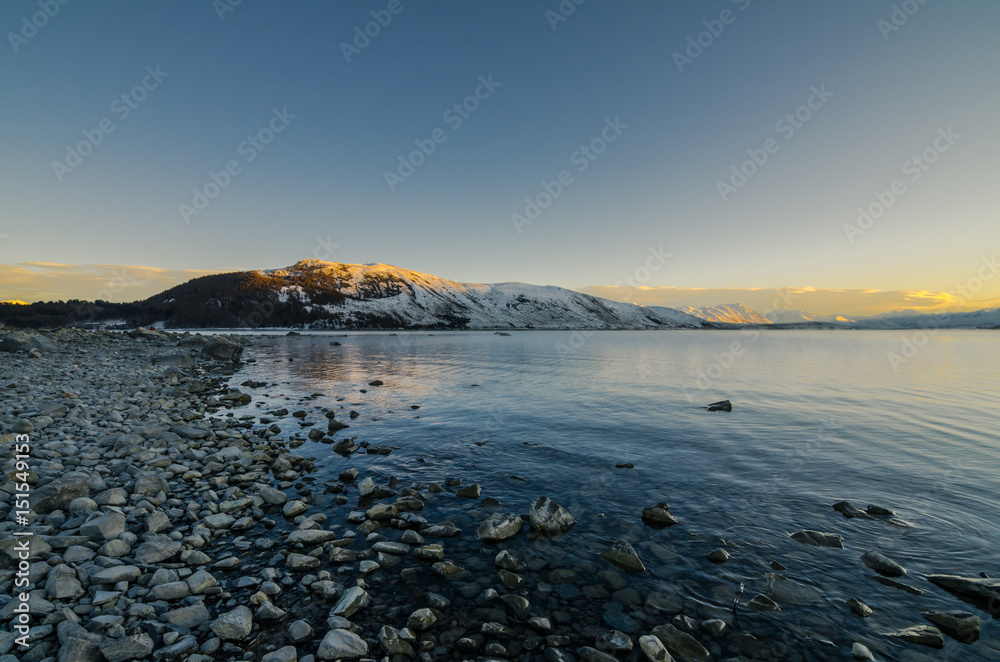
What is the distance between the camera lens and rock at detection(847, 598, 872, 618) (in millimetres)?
6461

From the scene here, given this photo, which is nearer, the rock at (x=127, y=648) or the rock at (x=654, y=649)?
the rock at (x=127, y=648)

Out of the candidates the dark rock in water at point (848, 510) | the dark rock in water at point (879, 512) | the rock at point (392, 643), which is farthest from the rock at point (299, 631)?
the dark rock in water at point (879, 512)

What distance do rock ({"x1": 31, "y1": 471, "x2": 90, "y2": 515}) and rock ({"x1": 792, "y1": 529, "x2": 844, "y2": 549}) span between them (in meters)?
15.9

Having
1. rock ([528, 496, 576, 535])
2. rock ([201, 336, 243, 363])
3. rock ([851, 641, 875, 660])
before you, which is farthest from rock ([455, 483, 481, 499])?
rock ([201, 336, 243, 363])

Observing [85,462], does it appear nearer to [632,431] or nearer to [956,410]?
[632,431]

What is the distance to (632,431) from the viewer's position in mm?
18141

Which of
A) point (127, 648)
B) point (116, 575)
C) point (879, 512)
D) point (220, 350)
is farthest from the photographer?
point (220, 350)

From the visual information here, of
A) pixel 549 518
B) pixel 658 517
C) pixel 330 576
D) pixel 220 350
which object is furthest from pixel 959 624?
pixel 220 350

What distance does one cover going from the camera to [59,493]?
27.3 ft

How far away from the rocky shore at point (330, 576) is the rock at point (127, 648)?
0.05 feet

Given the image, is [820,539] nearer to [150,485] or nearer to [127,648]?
[127,648]

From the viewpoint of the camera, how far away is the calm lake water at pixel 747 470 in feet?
23.6

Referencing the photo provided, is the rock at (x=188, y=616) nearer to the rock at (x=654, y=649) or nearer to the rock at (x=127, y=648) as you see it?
the rock at (x=127, y=648)

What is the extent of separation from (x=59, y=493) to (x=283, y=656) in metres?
7.35
